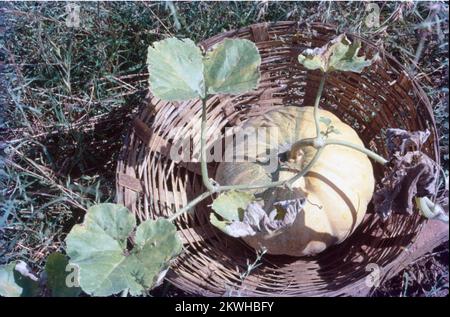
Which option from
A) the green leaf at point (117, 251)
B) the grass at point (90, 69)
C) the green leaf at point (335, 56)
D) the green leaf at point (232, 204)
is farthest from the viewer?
the grass at point (90, 69)

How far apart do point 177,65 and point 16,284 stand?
60cm

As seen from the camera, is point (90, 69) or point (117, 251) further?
point (90, 69)

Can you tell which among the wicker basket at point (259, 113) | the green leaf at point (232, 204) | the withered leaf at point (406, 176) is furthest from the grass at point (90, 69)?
the green leaf at point (232, 204)

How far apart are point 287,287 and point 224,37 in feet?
2.08

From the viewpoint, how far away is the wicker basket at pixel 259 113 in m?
1.45

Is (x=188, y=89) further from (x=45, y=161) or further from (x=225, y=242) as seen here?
(x=45, y=161)

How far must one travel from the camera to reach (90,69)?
6.29 ft

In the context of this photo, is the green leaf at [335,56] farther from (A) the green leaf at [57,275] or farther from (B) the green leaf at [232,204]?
(A) the green leaf at [57,275]

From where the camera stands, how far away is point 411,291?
5.31 feet

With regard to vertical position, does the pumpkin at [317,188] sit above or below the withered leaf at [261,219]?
below

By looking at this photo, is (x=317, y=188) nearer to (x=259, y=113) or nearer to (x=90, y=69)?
(x=259, y=113)

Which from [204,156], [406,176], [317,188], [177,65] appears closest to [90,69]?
[177,65]

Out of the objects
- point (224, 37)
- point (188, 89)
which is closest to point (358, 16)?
point (224, 37)

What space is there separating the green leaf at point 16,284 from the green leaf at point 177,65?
0.51m
